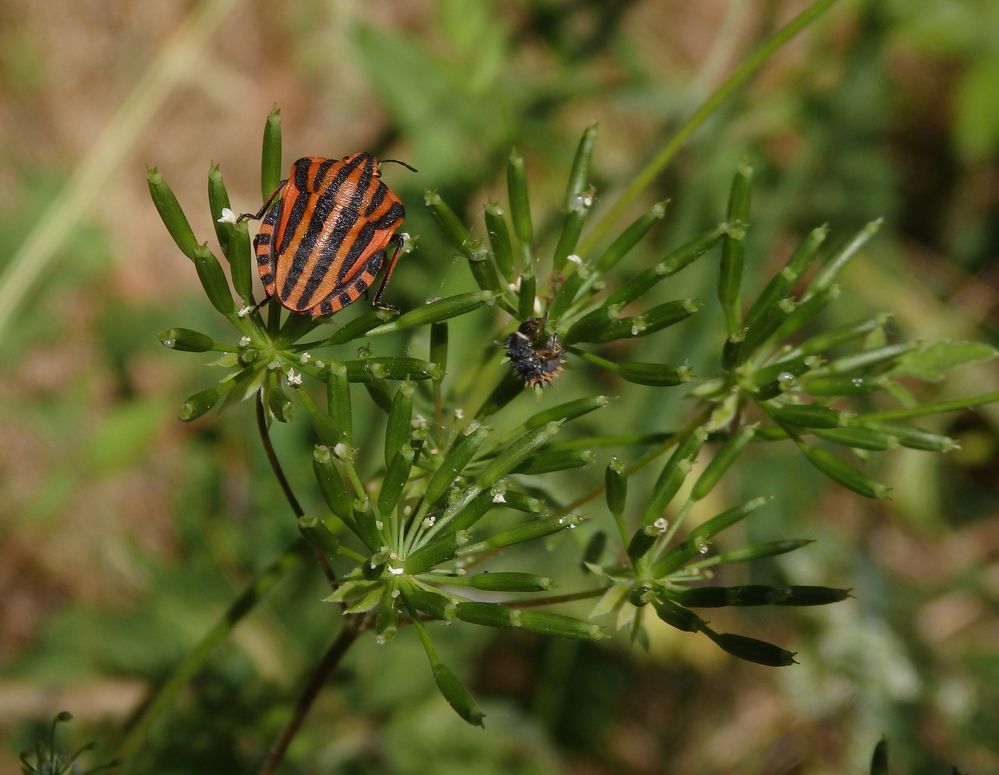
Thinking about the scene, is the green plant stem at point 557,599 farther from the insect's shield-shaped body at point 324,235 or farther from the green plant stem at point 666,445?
the insect's shield-shaped body at point 324,235

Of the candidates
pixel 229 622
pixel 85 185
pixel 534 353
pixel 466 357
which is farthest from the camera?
pixel 85 185

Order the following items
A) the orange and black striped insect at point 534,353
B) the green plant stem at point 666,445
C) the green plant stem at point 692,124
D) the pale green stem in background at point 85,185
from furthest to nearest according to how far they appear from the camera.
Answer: the pale green stem in background at point 85,185 < the green plant stem at point 692,124 < the green plant stem at point 666,445 < the orange and black striped insect at point 534,353

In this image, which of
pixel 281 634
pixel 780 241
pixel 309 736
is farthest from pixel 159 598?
pixel 780 241

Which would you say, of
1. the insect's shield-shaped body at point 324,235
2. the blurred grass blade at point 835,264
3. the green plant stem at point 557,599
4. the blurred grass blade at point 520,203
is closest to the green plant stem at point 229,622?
the green plant stem at point 557,599

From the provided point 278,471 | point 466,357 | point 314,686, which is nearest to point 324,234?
point 278,471

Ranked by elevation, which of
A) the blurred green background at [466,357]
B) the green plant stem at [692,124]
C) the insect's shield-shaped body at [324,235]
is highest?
the insect's shield-shaped body at [324,235]

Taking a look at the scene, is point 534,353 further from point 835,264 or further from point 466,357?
point 466,357

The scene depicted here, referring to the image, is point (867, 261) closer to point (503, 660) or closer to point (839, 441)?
point (503, 660)
